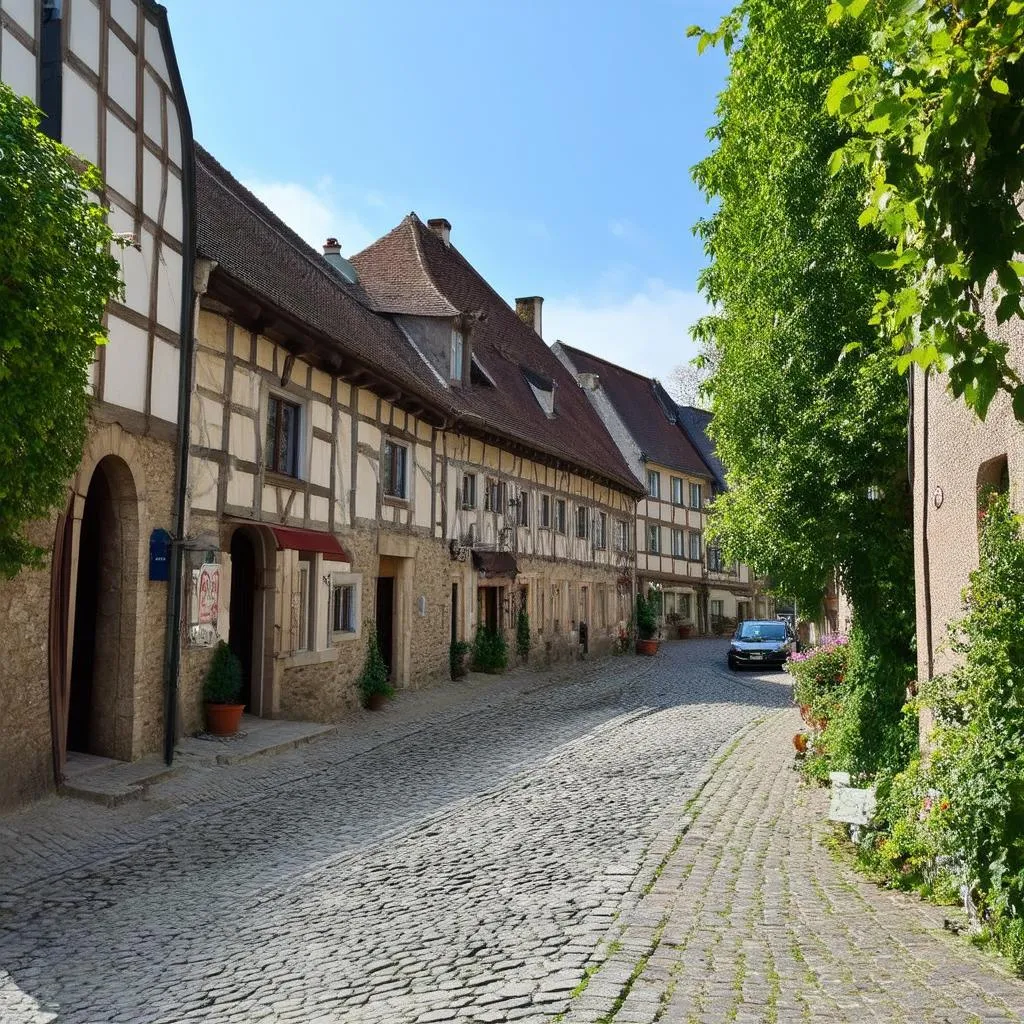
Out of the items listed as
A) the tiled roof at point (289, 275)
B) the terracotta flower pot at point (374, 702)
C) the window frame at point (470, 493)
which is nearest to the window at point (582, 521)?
the window frame at point (470, 493)

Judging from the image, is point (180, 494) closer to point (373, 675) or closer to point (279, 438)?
point (279, 438)

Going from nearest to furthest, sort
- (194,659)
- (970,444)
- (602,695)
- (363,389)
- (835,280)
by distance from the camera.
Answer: (970,444)
(835,280)
(194,659)
(363,389)
(602,695)

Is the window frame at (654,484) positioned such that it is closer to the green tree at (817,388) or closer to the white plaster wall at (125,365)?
the green tree at (817,388)

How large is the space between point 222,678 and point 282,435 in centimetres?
367

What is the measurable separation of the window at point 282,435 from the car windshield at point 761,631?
17.7 metres

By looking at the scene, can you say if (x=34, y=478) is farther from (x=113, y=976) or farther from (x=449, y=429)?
(x=449, y=429)

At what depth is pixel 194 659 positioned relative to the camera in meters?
11.7

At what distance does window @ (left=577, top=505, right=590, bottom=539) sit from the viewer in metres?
29.0

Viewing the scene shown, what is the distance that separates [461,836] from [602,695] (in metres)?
11.8

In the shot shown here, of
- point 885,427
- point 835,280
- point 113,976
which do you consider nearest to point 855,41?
point 835,280

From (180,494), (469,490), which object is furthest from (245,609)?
(469,490)

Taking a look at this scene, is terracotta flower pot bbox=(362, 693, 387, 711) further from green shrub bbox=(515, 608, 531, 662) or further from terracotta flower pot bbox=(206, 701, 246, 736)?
green shrub bbox=(515, 608, 531, 662)

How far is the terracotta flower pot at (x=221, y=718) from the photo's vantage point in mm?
11805

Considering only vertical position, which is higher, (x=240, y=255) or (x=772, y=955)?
(x=240, y=255)
